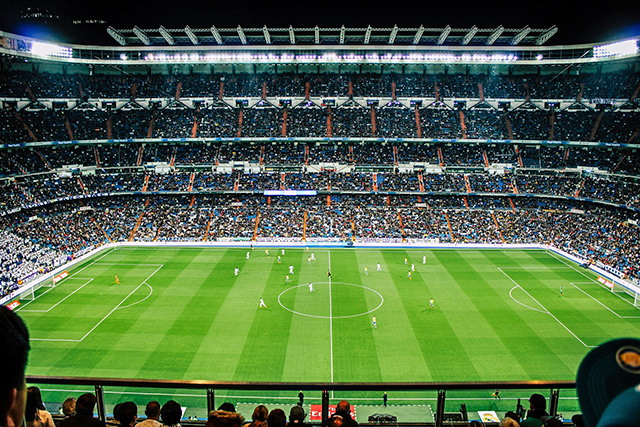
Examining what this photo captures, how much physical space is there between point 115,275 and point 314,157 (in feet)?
113

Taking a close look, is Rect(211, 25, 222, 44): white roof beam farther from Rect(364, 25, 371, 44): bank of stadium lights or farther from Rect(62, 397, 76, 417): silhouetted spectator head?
Rect(62, 397, 76, 417): silhouetted spectator head

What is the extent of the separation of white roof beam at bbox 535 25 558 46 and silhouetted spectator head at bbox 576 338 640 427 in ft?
242

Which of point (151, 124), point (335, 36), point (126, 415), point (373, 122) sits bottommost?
point (126, 415)

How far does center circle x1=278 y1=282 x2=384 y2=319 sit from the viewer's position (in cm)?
3328

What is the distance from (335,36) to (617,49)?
40741mm

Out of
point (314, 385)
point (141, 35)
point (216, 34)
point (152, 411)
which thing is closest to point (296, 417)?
point (314, 385)

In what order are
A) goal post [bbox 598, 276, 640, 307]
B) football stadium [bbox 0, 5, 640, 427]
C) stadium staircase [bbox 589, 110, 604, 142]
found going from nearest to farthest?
1. football stadium [bbox 0, 5, 640, 427]
2. goal post [bbox 598, 276, 640, 307]
3. stadium staircase [bbox 589, 110, 604, 142]

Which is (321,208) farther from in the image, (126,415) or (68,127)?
(126,415)

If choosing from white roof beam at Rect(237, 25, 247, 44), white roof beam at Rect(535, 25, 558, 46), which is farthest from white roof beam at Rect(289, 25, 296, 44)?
white roof beam at Rect(535, 25, 558, 46)

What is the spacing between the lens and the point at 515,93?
68500 millimetres

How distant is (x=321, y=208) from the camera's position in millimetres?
59281

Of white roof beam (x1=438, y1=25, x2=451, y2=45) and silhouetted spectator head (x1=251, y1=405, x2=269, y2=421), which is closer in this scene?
silhouetted spectator head (x1=251, y1=405, x2=269, y2=421)

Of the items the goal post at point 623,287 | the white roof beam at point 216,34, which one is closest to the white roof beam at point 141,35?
the white roof beam at point 216,34

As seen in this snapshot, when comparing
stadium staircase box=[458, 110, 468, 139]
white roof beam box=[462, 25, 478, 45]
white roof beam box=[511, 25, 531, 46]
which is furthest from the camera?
stadium staircase box=[458, 110, 468, 139]
